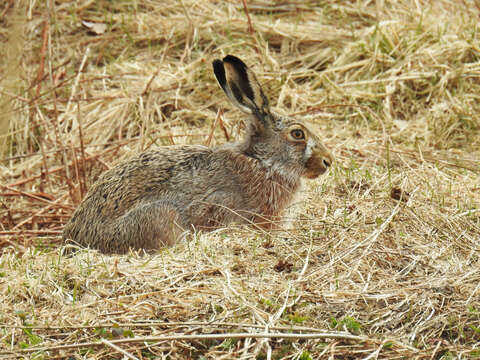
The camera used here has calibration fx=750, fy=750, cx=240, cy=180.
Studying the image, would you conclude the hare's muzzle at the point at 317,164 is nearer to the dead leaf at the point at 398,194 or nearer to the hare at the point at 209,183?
the hare at the point at 209,183

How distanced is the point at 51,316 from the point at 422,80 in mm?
5818

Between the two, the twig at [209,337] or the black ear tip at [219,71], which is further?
the black ear tip at [219,71]

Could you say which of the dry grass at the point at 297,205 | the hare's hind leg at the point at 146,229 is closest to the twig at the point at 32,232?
the dry grass at the point at 297,205

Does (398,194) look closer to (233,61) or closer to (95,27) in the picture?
(233,61)

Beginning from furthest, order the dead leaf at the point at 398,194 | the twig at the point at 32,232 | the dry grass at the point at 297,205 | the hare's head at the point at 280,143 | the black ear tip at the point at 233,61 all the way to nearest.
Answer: the twig at the point at 32,232 → the hare's head at the point at 280,143 → the black ear tip at the point at 233,61 → the dead leaf at the point at 398,194 → the dry grass at the point at 297,205

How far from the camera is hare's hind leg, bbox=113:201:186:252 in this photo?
545 centimetres

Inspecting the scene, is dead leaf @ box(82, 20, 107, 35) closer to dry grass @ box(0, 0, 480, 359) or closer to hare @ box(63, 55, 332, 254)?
dry grass @ box(0, 0, 480, 359)

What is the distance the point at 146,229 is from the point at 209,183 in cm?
64

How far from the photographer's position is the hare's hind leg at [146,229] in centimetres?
545

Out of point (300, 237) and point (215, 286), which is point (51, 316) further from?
point (300, 237)

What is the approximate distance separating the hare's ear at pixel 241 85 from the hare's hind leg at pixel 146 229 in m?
1.09

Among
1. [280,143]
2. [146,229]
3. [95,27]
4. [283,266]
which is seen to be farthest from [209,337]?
[95,27]

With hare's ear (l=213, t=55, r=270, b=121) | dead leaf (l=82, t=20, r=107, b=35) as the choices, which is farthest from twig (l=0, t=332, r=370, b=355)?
dead leaf (l=82, t=20, r=107, b=35)

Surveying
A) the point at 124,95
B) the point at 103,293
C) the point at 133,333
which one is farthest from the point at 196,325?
the point at 124,95
